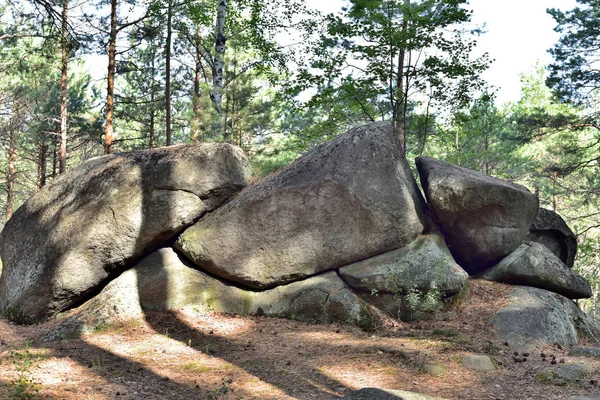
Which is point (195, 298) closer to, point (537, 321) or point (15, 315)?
point (15, 315)

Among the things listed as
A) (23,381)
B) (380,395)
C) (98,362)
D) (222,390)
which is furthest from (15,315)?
(380,395)

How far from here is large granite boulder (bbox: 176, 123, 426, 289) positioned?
966 centimetres

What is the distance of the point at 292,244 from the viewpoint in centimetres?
970

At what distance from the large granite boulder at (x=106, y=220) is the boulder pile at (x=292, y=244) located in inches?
1.2

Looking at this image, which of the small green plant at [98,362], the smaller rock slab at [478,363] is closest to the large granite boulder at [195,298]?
the small green plant at [98,362]

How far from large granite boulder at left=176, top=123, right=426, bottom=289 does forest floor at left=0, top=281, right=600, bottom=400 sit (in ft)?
3.72

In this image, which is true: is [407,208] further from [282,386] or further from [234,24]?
[234,24]

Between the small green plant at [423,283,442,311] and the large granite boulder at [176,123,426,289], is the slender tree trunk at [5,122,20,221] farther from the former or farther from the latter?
the small green plant at [423,283,442,311]

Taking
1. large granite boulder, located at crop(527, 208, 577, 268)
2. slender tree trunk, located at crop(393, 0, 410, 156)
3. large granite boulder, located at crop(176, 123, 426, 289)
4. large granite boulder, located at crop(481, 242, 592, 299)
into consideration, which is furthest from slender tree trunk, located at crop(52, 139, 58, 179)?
large granite boulder, located at crop(527, 208, 577, 268)

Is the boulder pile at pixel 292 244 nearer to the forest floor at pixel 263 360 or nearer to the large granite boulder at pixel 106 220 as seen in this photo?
the large granite boulder at pixel 106 220

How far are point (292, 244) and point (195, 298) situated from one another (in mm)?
2300

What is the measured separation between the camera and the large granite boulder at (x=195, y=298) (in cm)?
892

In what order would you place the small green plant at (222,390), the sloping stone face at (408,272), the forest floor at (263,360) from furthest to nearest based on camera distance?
1. the sloping stone face at (408,272)
2. the forest floor at (263,360)
3. the small green plant at (222,390)

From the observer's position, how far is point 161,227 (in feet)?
32.9
